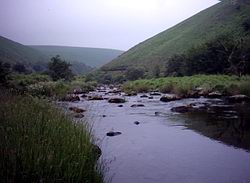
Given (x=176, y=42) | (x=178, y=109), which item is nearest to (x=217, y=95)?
(x=178, y=109)

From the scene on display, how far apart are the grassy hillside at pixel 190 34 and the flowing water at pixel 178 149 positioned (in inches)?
2790

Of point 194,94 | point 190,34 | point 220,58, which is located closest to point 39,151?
point 194,94

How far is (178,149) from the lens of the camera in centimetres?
1201

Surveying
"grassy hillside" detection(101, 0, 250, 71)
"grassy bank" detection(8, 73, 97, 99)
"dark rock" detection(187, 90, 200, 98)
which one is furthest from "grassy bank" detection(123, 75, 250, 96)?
"grassy hillside" detection(101, 0, 250, 71)

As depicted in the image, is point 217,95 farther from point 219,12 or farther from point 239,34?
point 219,12

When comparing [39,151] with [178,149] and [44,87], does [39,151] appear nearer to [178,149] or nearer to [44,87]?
[178,149]

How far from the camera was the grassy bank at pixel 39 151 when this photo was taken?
5566mm

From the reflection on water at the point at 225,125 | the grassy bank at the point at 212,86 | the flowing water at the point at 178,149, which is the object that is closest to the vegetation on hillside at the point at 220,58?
the grassy bank at the point at 212,86

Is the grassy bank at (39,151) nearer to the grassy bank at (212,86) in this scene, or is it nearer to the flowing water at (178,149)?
the flowing water at (178,149)

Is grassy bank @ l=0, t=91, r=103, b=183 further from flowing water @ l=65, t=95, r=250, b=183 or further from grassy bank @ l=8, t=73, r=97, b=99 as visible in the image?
grassy bank @ l=8, t=73, r=97, b=99

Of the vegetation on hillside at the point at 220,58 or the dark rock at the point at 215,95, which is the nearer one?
the dark rock at the point at 215,95

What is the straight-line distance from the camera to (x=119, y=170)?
31.0ft

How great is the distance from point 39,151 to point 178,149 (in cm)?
717

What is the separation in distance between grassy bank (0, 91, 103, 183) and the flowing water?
2148 millimetres
